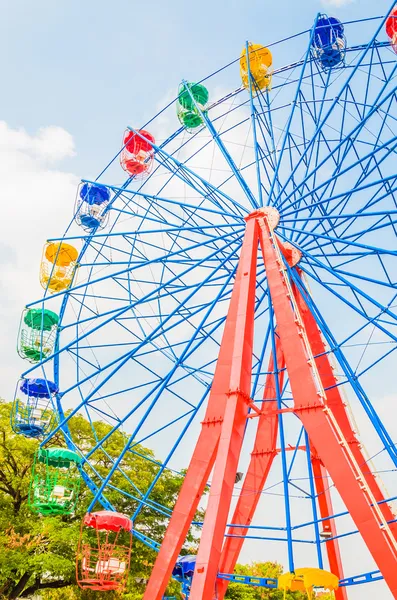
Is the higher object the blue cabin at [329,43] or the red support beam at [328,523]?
the blue cabin at [329,43]

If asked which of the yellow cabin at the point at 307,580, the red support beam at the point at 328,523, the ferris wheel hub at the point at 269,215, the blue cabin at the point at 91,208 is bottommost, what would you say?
the yellow cabin at the point at 307,580

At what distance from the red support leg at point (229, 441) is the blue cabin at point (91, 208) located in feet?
24.6

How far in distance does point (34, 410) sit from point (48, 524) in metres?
8.14

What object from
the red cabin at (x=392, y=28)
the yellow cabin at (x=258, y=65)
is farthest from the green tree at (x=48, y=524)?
the red cabin at (x=392, y=28)

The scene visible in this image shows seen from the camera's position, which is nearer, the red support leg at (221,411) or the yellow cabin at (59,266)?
the red support leg at (221,411)

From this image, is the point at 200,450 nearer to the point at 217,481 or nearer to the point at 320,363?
the point at 217,481

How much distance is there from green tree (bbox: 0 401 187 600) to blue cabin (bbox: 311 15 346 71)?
15.3 m

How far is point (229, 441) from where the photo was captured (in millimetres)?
9898

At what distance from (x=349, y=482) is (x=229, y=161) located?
26.8 feet

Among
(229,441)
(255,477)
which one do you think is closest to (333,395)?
(255,477)

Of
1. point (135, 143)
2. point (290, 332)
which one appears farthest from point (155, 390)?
point (135, 143)

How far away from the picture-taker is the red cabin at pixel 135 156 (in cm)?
1888

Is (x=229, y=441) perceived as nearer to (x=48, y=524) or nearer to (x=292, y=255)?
(x=292, y=255)

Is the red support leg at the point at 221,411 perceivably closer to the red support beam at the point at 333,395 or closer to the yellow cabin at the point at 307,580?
the yellow cabin at the point at 307,580
